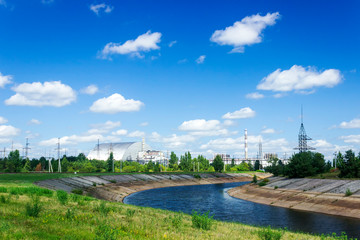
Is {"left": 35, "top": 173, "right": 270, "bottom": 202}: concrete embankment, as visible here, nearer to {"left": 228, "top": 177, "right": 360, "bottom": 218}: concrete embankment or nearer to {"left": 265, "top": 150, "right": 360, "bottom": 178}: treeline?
{"left": 228, "top": 177, "right": 360, "bottom": 218}: concrete embankment

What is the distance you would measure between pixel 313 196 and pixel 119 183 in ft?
228

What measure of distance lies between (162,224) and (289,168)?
80.7 meters

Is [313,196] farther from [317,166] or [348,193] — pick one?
[317,166]

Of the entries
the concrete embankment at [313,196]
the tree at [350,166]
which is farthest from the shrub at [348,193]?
the tree at [350,166]

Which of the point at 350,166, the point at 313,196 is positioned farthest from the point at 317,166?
the point at 313,196

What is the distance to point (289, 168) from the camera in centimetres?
9494

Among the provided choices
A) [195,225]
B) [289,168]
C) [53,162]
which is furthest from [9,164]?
[195,225]

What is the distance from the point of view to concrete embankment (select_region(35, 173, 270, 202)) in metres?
83.1

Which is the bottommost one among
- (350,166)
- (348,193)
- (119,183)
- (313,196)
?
(119,183)

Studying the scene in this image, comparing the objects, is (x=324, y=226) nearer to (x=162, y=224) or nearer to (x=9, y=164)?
(x=162, y=224)

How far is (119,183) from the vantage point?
111 m

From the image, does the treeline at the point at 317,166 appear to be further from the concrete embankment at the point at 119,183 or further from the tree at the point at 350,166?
the concrete embankment at the point at 119,183

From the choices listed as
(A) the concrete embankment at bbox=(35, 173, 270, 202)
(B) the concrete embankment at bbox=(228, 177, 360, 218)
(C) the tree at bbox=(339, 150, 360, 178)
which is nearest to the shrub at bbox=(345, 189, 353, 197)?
(B) the concrete embankment at bbox=(228, 177, 360, 218)

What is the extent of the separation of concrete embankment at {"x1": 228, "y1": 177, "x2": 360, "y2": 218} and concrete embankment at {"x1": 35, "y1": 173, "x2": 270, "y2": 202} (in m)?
38.3
